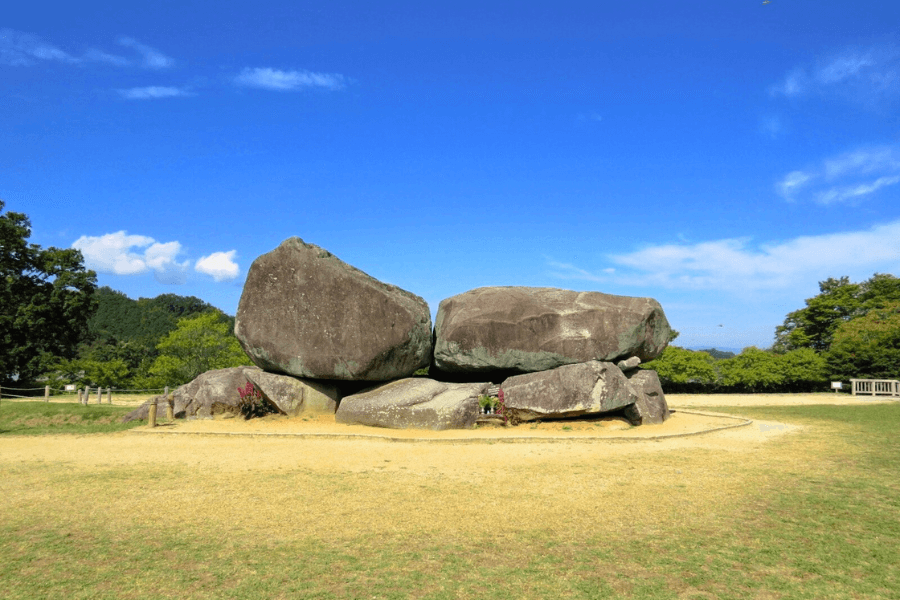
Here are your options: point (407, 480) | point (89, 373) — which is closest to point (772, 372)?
point (407, 480)

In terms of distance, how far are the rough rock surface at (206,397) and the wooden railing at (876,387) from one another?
94.5 ft

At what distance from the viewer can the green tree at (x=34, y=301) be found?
31891mm

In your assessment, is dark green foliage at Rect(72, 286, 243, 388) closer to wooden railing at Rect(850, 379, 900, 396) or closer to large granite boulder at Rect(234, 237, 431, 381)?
large granite boulder at Rect(234, 237, 431, 381)

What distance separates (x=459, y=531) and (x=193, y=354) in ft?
83.6

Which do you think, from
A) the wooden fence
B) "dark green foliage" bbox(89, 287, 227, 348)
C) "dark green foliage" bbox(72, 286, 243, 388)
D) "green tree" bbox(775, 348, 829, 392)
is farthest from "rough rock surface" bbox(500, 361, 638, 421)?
"dark green foliage" bbox(89, 287, 227, 348)

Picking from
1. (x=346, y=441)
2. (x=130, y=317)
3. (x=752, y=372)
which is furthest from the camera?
(x=130, y=317)

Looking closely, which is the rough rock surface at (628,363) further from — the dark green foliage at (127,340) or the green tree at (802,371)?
the dark green foliage at (127,340)

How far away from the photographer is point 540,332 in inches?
627

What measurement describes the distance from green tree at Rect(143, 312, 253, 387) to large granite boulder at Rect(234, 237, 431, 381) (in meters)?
12.5

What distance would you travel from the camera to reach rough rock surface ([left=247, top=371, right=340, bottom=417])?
16.0 meters

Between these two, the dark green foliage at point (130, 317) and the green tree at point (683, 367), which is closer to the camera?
the green tree at point (683, 367)

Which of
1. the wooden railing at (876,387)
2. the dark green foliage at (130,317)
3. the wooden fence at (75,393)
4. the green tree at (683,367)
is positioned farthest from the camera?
the dark green foliage at (130,317)

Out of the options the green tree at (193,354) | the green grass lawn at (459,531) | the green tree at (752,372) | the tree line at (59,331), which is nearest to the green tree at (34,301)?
the tree line at (59,331)

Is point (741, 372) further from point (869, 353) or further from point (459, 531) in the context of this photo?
point (459, 531)
